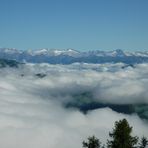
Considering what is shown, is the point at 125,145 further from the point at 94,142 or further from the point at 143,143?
the point at 143,143

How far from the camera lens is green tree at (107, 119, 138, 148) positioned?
190 ft

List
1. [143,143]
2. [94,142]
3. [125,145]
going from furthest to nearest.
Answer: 1. [143,143]
2. [94,142]
3. [125,145]

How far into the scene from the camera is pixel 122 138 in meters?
58.5

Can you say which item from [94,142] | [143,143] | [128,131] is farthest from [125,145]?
[143,143]

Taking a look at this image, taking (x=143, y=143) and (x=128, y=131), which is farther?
(x=143, y=143)

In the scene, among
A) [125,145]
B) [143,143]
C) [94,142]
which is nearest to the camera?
[125,145]

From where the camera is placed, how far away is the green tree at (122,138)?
→ 5790cm

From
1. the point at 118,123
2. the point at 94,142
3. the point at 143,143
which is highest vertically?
the point at 118,123

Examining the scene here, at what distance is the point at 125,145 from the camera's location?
2271 inches

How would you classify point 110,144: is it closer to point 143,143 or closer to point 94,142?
point 94,142

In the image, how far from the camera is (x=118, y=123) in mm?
60281

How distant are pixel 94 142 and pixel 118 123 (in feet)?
19.9

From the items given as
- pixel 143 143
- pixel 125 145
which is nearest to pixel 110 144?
pixel 125 145

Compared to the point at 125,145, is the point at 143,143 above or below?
below
